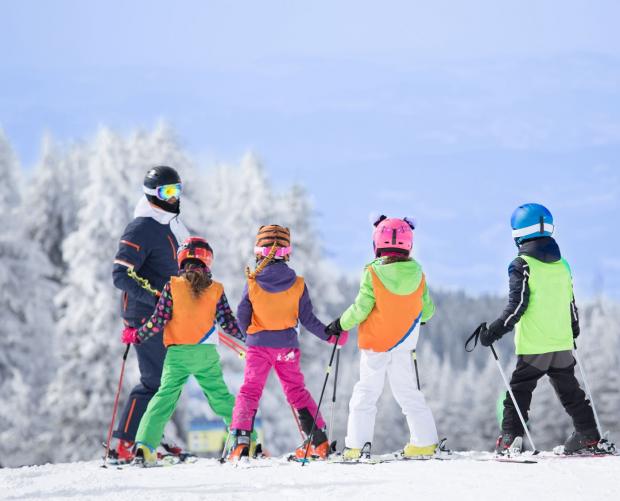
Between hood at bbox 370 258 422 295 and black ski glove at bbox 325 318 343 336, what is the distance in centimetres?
52

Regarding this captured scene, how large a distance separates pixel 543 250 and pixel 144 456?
384cm

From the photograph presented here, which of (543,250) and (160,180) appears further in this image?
(160,180)

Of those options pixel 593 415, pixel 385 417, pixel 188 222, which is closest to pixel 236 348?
pixel 593 415

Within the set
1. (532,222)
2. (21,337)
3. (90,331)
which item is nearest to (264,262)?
(532,222)

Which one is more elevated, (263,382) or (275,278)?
(275,278)

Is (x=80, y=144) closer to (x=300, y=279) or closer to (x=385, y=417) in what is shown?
(x=385, y=417)

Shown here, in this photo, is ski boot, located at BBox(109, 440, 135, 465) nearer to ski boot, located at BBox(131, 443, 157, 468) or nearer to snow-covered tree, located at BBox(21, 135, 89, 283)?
ski boot, located at BBox(131, 443, 157, 468)

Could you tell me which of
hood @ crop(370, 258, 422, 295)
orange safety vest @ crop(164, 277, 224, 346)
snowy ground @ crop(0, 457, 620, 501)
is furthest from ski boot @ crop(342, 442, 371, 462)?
orange safety vest @ crop(164, 277, 224, 346)

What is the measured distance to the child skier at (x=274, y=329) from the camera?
7895 mm

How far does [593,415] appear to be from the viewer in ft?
25.7

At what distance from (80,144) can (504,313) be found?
1318 inches

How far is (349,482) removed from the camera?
6156mm

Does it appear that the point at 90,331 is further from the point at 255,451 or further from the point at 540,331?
the point at 540,331

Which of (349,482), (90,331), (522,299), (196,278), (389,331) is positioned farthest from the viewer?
(90,331)
